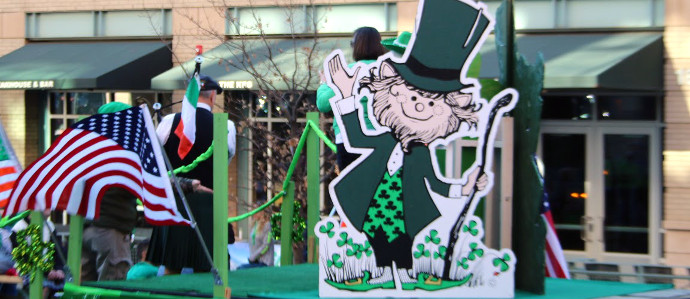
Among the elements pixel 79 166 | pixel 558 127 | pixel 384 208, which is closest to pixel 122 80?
pixel 558 127

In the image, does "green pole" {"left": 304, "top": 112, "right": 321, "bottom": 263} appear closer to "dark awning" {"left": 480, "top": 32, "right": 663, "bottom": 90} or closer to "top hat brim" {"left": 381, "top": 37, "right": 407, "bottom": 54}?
"top hat brim" {"left": 381, "top": 37, "right": 407, "bottom": 54}

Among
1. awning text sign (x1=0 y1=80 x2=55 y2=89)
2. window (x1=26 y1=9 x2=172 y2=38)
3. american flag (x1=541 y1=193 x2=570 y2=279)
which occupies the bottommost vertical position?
american flag (x1=541 y1=193 x2=570 y2=279)

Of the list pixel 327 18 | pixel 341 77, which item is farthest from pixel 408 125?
pixel 327 18

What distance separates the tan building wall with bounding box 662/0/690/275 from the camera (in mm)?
13695

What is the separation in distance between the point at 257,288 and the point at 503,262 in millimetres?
1491

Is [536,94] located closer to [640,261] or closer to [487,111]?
[487,111]

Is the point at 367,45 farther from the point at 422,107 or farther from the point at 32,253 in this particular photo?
the point at 32,253

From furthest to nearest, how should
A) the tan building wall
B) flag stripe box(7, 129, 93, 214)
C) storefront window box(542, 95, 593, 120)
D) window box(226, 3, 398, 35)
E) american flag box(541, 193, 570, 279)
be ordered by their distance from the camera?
window box(226, 3, 398, 35), storefront window box(542, 95, 593, 120), the tan building wall, american flag box(541, 193, 570, 279), flag stripe box(7, 129, 93, 214)

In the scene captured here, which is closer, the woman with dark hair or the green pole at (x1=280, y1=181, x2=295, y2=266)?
the woman with dark hair

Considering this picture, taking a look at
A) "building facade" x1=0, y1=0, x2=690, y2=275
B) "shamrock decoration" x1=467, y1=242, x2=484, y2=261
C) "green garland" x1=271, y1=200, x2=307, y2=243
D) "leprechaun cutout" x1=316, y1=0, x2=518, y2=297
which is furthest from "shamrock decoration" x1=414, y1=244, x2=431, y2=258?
"building facade" x1=0, y1=0, x2=690, y2=275

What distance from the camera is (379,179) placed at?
5617 mm

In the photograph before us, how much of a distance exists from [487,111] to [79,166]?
247 cm

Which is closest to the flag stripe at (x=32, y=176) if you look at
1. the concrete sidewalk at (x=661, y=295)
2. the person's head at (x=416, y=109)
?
the person's head at (x=416, y=109)

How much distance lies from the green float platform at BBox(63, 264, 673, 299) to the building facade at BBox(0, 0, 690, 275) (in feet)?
19.5
